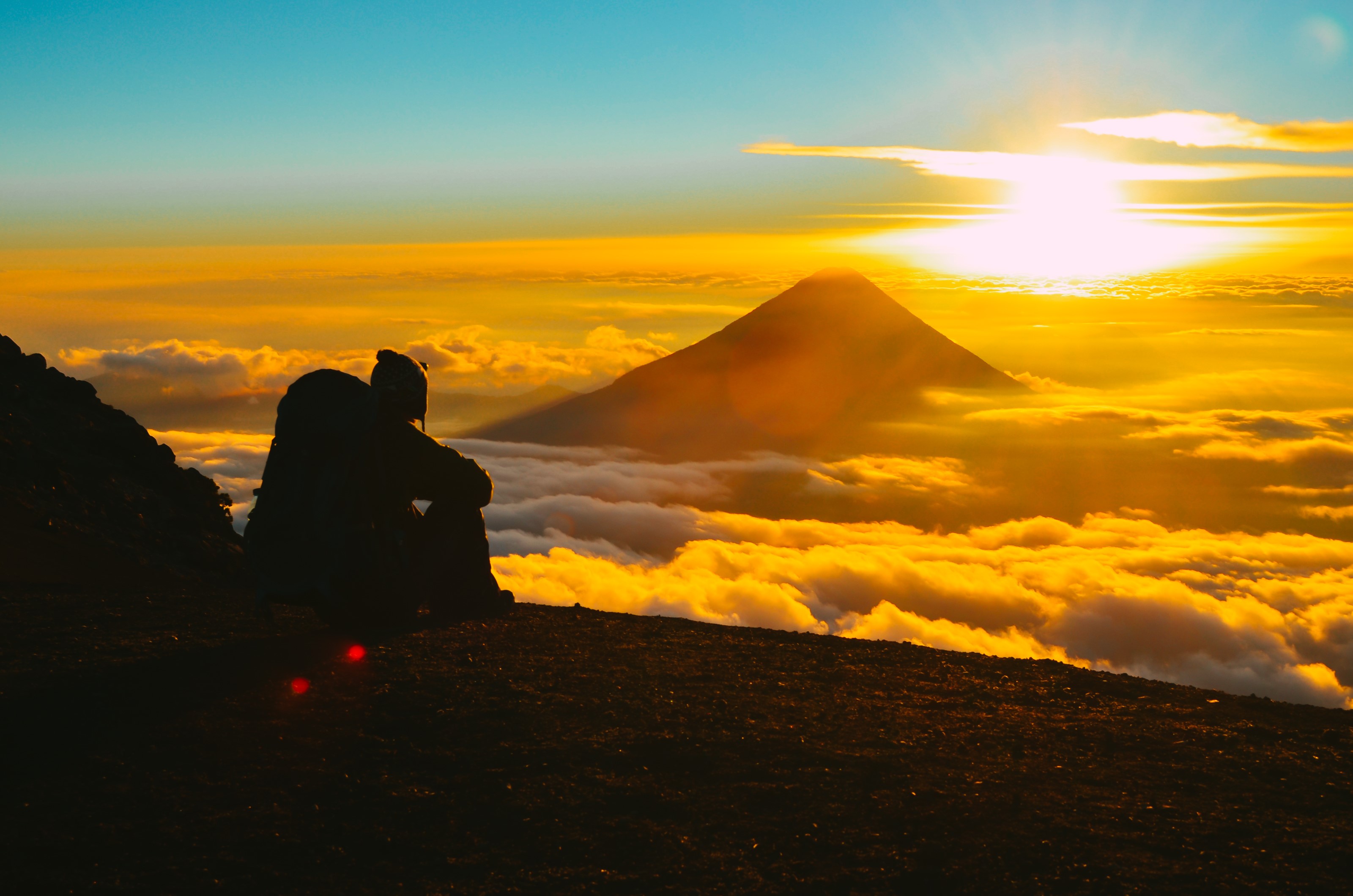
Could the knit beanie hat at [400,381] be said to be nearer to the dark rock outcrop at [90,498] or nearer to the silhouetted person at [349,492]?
the silhouetted person at [349,492]

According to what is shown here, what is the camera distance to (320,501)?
29.3 ft

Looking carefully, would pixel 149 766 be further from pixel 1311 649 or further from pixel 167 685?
pixel 1311 649

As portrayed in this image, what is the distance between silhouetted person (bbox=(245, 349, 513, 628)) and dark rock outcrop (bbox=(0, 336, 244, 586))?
529cm

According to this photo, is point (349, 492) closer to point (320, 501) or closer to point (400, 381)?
point (320, 501)

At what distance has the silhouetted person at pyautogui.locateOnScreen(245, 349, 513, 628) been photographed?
896 centimetres

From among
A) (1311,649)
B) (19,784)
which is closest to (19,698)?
(19,784)

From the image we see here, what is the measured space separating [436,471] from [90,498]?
9.74 m

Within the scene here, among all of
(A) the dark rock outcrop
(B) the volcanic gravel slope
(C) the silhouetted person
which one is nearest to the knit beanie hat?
(C) the silhouetted person

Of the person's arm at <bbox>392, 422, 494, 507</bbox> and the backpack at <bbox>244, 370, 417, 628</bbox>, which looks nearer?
the backpack at <bbox>244, 370, 417, 628</bbox>

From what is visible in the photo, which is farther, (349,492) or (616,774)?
(349,492)

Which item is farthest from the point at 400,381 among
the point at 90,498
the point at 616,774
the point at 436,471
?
the point at 90,498

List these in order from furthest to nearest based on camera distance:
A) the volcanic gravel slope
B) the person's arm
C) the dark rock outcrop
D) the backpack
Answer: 1. the dark rock outcrop
2. the person's arm
3. the backpack
4. the volcanic gravel slope

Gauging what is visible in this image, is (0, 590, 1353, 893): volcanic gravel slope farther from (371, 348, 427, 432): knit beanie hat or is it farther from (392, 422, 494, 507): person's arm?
(371, 348, 427, 432): knit beanie hat

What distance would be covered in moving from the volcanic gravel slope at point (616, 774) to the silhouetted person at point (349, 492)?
0.56 meters
